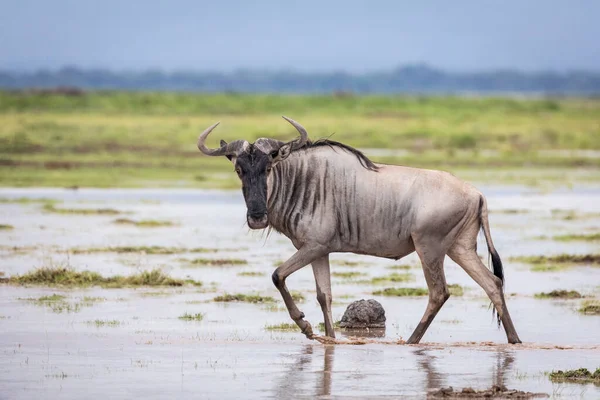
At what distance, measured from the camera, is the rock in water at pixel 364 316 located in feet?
40.1

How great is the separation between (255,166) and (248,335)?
1650 mm

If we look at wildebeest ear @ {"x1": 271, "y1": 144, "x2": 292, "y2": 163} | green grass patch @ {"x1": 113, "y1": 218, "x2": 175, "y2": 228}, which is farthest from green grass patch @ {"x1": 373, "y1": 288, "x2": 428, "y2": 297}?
green grass patch @ {"x1": 113, "y1": 218, "x2": 175, "y2": 228}

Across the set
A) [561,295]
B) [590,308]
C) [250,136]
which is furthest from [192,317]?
[250,136]

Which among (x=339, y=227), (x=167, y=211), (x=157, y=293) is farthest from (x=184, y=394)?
(x=167, y=211)

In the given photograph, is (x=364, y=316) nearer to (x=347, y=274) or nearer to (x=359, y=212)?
(x=359, y=212)

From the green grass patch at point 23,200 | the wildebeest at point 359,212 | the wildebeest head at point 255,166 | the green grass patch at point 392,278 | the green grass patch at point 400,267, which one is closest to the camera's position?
the wildebeest head at point 255,166

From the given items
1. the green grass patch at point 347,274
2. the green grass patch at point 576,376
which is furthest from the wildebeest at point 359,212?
the green grass patch at point 347,274

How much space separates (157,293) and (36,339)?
3.41 metres

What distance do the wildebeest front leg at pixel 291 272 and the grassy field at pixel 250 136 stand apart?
21936 millimetres

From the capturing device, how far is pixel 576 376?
9453 millimetres

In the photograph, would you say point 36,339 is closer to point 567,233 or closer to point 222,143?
point 222,143

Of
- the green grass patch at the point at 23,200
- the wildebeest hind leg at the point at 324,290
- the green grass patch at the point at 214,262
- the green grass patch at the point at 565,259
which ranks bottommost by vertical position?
the green grass patch at the point at 23,200

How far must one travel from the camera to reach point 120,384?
9062mm

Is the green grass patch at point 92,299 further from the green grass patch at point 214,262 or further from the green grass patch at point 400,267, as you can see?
the green grass patch at point 400,267
